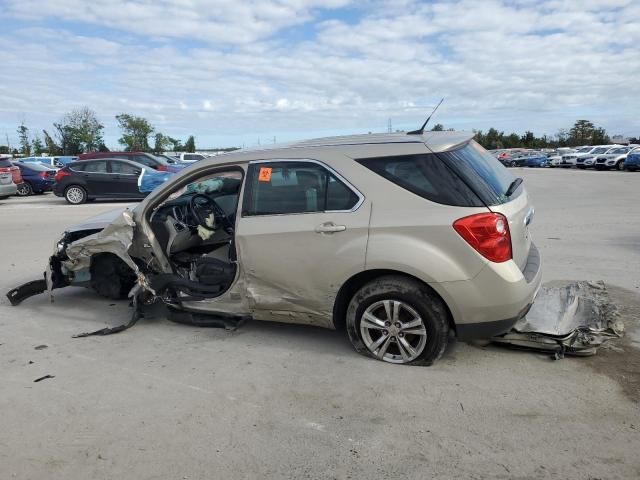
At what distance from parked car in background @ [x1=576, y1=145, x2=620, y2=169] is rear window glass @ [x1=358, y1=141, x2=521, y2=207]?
3471 centimetres

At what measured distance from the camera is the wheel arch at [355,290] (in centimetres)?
368

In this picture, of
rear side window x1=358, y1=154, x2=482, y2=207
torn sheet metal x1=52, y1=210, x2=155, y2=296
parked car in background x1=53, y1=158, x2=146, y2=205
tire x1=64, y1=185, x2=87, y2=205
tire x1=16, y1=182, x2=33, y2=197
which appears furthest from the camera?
tire x1=16, y1=182, x2=33, y2=197

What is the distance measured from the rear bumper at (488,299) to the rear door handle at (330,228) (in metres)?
0.78

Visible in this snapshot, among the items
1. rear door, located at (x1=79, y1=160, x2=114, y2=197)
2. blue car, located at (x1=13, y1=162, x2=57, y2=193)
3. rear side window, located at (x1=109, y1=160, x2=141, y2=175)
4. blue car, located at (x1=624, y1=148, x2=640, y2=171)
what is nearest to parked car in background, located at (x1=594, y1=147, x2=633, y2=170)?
blue car, located at (x1=624, y1=148, x2=640, y2=171)

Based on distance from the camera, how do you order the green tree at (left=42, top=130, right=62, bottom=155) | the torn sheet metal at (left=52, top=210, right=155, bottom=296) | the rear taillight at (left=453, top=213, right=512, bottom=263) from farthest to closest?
the green tree at (left=42, top=130, right=62, bottom=155) → the torn sheet metal at (left=52, top=210, right=155, bottom=296) → the rear taillight at (left=453, top=213, right=512, bottom=263)

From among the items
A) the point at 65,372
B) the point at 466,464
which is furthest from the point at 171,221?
the point at 466,464

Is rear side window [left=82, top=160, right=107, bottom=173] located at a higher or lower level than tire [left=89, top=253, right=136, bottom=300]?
higher

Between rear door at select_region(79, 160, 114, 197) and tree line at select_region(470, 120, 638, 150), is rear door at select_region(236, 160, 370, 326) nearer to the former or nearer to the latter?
rear door at select_region(79, 160, 114, 197)

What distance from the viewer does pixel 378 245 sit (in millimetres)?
3674

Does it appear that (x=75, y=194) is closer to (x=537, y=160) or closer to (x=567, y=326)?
(x=567, y=326)

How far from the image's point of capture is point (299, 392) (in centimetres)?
354

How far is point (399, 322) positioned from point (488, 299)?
2.13 feet

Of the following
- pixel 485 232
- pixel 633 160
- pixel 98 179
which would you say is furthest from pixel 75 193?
pixel 633 160

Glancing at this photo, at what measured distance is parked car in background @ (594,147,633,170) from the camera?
105 feet
